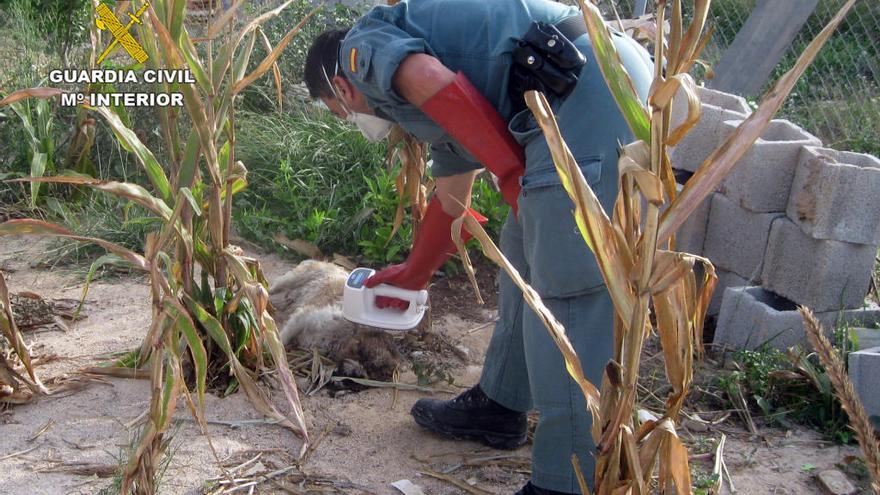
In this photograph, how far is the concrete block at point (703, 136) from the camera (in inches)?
149

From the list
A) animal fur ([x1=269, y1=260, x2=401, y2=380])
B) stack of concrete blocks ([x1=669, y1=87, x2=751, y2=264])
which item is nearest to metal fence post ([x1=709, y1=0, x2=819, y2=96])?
stack of concrete blocks ([x1=669, y1=87, x2=751, y2=264])

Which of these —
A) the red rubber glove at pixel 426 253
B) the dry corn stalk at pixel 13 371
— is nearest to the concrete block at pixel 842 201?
the red rubber glove at pixel 426 253

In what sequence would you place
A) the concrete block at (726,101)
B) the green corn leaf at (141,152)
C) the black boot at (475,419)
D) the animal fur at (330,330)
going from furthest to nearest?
the concrete block at (726,101) < the animal fur at (330,330) < the black boot at (475,419) < the green corn leaf at (141,152)

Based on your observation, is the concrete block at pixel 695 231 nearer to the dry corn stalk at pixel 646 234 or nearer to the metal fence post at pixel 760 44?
the metal fence post at pixel 760 44

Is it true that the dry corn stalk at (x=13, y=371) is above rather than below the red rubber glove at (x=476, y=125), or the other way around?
below

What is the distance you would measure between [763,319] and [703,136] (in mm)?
897

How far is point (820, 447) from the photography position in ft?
9.67

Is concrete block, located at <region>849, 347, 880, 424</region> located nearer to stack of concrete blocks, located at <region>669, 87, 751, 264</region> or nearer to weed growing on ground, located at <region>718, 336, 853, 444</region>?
weed growing on ground, located at <region>718, 336, 853, 444</region>

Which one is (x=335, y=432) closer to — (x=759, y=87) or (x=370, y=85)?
(x=370, y=85)

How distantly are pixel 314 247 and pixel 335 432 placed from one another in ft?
4.84

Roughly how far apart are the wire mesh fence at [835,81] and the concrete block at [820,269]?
6.80ft

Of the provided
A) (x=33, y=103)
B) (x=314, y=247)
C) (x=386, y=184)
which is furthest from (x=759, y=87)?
(x=33, y=103)

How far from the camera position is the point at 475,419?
9.93 ft

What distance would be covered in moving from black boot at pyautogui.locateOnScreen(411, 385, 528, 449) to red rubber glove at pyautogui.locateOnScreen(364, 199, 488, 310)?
395mm
